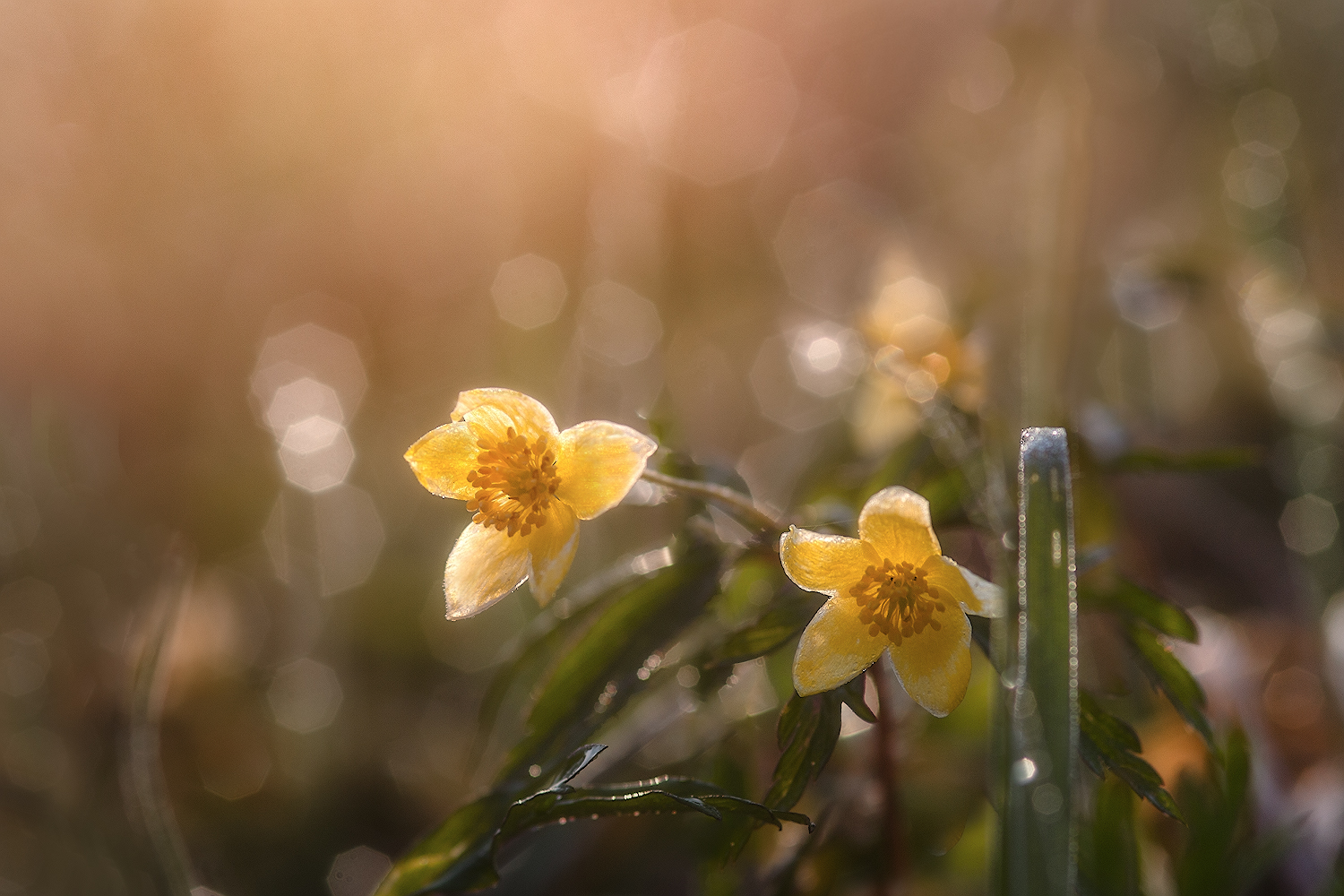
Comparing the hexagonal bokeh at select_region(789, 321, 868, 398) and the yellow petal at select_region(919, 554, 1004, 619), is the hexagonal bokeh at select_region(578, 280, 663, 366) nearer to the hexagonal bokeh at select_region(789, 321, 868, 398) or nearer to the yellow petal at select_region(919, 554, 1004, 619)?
the hexagonal bokeh at select_region(789, 321, 868, 398)

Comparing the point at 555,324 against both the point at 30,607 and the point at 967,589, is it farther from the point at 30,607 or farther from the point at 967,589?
the point at 967,589

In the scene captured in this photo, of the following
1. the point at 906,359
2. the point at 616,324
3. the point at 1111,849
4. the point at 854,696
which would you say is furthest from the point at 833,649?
the point at 616,324

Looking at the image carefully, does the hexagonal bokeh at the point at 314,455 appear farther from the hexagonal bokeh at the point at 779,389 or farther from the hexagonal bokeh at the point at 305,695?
the hexagonal bokeh at the point at 779,389

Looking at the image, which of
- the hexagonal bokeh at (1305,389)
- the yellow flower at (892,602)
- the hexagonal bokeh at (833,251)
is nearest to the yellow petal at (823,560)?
the yellow flower at (892,602)

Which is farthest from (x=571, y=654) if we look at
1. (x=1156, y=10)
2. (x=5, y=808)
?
(x=1156, y=10)

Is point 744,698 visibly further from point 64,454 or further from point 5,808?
point 64,454

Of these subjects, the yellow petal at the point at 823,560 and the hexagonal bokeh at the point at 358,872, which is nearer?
the yellow petal at the point at 823,560
